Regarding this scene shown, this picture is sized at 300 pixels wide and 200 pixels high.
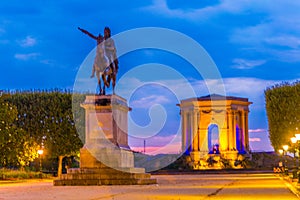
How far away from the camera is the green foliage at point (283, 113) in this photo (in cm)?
5894

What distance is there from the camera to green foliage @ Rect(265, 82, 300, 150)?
5894cm

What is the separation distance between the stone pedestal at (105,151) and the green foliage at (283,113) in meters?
27.5

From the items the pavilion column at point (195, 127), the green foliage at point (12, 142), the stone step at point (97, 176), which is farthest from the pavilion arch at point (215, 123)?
the stone step at point (97, 176)

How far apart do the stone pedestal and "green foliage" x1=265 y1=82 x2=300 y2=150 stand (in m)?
27.5

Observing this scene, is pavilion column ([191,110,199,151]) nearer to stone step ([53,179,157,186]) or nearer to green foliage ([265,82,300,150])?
green foliage ([265,82,300,150])

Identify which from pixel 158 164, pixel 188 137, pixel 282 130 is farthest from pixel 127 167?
pixel 188 137

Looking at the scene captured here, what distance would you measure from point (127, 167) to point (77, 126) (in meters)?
24.0

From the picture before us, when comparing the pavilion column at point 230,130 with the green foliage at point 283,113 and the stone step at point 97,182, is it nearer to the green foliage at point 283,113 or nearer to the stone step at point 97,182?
the green foliage at point 283,113

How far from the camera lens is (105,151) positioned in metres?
33.0

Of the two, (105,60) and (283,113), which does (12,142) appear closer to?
(105,60)

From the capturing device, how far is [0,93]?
5581cm

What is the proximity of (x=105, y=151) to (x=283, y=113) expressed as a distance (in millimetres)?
31022

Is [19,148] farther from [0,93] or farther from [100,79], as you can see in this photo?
[100,79]

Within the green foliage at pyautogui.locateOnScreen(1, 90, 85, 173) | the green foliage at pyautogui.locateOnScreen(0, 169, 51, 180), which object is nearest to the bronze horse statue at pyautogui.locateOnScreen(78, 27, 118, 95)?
the green foliage at pyautogui.locateOnScreen(0, 169, 51, 180)
